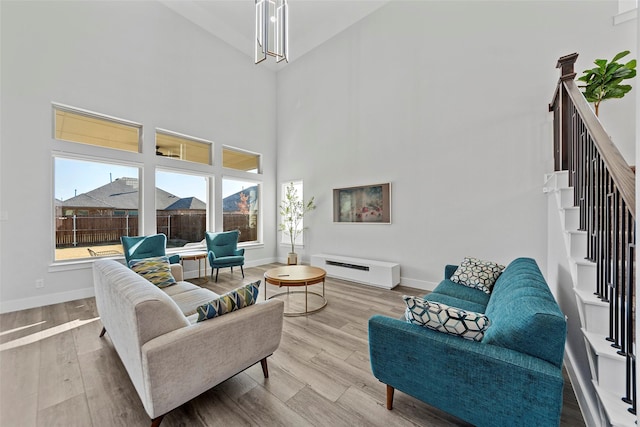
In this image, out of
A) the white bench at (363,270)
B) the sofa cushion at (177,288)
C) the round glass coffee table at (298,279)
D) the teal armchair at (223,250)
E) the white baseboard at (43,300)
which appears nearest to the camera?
the sofa cushion at (177,288)

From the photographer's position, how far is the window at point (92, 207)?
11.7 feet

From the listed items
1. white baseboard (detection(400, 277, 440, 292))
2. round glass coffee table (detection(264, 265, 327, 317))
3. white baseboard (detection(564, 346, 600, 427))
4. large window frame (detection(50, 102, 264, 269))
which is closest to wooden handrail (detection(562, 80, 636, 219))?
white baseboard (detection(564, 346, 600, 427))

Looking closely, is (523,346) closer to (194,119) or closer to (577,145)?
(577,145)

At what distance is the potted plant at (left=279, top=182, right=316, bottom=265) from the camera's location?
5703 mm

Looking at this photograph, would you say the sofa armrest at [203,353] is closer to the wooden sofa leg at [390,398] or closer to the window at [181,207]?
the wooden sofa leg at [390,398]

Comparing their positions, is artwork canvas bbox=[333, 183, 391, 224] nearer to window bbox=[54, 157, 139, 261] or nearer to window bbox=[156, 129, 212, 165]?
window bbox=[156, 129, 212, 165]

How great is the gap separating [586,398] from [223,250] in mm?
4816

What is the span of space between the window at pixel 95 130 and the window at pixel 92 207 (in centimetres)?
34

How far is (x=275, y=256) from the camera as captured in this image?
6336mm

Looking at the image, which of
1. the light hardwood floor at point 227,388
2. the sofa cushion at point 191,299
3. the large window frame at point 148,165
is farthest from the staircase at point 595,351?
the large window frame at point 148,165

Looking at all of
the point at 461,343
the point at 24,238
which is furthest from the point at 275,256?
the point at 461,343

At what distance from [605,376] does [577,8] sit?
4098 millimetres

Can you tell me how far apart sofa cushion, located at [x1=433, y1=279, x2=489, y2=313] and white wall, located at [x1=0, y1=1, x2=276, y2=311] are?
498 centimetres

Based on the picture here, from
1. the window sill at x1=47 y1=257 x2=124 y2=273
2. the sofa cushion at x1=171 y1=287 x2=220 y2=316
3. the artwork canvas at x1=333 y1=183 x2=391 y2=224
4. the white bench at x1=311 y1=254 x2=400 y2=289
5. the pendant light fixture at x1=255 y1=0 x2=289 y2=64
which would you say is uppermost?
the pendant light fixture at x1=255 y1=0 x2=289 y2=64
